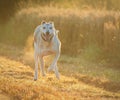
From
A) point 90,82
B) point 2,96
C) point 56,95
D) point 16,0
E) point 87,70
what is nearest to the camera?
point 2,96

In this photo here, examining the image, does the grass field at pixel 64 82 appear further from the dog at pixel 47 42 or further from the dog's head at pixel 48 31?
the dog's head at pixel 48 31

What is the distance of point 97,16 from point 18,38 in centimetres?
540

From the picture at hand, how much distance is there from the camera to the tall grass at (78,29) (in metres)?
22.1

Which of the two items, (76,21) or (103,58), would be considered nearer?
(103,58)

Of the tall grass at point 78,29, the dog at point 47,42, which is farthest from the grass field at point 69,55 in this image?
the dog at point 47,42

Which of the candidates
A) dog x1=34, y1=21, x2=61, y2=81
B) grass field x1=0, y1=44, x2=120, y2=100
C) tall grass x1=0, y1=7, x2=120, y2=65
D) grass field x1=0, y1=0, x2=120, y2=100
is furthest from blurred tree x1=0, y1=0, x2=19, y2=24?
dog x1=34, y1=21, x2=61, y2=81

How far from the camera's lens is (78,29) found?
81.4 feet

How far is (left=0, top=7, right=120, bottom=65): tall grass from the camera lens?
22.1 meters

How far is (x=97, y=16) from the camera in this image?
966 inches

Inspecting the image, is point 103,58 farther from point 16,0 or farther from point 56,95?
point 16,0

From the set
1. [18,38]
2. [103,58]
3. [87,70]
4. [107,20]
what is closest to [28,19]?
[18,38]

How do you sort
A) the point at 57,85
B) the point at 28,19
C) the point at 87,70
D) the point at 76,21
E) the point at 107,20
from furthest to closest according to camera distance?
the point at 28,19 < the point at 76,21 < the point at 107,20 < the point at 87,70 < the point at 57,85

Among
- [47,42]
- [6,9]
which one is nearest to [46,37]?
[47,42]

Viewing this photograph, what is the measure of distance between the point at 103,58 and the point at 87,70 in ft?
10.0
